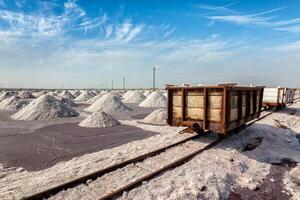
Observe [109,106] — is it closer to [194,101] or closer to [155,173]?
[194,101]

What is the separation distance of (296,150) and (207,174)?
5381 millimetres

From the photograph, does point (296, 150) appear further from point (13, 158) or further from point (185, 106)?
point (13, 158)

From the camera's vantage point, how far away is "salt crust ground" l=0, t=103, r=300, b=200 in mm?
5418

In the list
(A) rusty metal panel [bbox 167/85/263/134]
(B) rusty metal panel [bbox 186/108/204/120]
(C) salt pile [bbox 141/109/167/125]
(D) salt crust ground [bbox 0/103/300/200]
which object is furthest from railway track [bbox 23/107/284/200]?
(C) salt pile [bbox 141/109/167/125]

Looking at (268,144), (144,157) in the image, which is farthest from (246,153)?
(144,157)

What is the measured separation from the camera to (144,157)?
775 cm

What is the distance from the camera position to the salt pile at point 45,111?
20875mm

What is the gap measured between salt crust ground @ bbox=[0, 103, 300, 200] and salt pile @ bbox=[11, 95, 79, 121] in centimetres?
1416

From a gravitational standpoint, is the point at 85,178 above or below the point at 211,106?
below

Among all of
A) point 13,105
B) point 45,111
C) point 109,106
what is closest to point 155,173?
point 45,111

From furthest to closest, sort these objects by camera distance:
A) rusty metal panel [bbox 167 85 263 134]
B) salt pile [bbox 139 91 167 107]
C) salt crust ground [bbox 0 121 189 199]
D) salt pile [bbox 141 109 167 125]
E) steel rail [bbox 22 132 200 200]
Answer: salt pile [bbox 139 91 167 107] < salt pile [bbox 141 109 167 125] < rusty metal panel [bbox 167 85 263 134] < salt crust ground [bbox 0 121 189 199] < steel rail [bbox 22 132 200 200]

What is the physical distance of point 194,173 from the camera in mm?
6375

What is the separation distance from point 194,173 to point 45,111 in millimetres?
18963

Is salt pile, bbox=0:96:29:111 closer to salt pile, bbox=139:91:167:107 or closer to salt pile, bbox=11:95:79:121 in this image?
salt pile, bbox=11:95:79:121
